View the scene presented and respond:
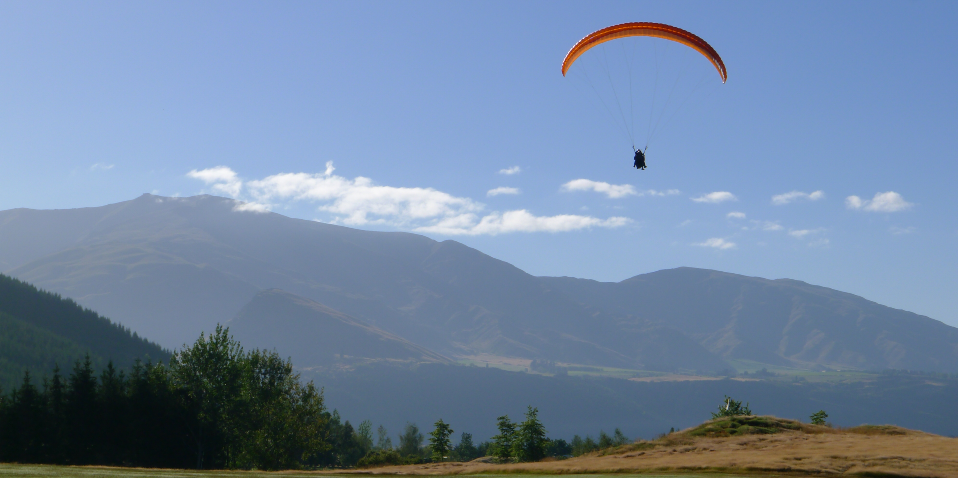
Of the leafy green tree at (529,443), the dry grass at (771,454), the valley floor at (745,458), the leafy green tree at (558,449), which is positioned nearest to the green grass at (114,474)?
the valley floor at (745,458)

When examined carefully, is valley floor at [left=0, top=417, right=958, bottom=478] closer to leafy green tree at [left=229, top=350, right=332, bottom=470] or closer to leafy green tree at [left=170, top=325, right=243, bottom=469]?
leafy green tree at [left=229, top=350, right=332, bottom=470]

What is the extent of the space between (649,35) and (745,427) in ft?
111

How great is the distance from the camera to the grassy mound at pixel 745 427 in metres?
54.6

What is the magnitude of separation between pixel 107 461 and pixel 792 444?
64306mm

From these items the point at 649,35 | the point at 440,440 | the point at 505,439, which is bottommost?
the point at 440,440

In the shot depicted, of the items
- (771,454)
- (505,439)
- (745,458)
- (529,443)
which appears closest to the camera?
(745,458)

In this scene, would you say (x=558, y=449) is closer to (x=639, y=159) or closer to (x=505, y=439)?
(x=505, y=439)

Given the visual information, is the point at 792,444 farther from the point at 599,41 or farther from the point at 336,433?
the point at 336,433

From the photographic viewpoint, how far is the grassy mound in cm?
5458

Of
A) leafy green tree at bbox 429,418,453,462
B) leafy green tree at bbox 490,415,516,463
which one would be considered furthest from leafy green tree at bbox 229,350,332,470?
leafy green tree at bbox 429,418,453,462

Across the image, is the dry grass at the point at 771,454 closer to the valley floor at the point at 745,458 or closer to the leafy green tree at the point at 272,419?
the valley floor at the point at 745,458

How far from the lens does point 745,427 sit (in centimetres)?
5534

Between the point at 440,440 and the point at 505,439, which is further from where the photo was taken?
the point at 440,440

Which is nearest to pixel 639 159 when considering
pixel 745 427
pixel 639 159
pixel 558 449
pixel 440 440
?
pixel 639 159
